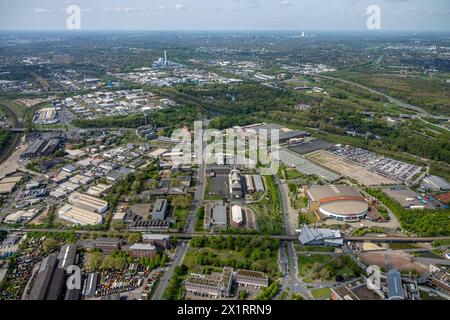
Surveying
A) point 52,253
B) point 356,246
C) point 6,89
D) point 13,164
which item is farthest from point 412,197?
point 6,89

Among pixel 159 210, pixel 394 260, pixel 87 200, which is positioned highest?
pixel 87 200

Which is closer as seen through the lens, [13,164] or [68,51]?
[13,164]

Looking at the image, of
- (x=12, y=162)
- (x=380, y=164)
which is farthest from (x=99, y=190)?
(x=380, y=164)

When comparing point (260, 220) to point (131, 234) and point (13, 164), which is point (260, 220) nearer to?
point (131, 234)

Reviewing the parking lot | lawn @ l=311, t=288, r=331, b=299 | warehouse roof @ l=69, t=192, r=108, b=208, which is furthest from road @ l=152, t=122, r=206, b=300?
the parking lot

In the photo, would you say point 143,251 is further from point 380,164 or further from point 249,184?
→ point 380,164

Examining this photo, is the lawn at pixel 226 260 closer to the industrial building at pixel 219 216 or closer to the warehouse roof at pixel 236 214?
the industrial building at pixel 219 216
